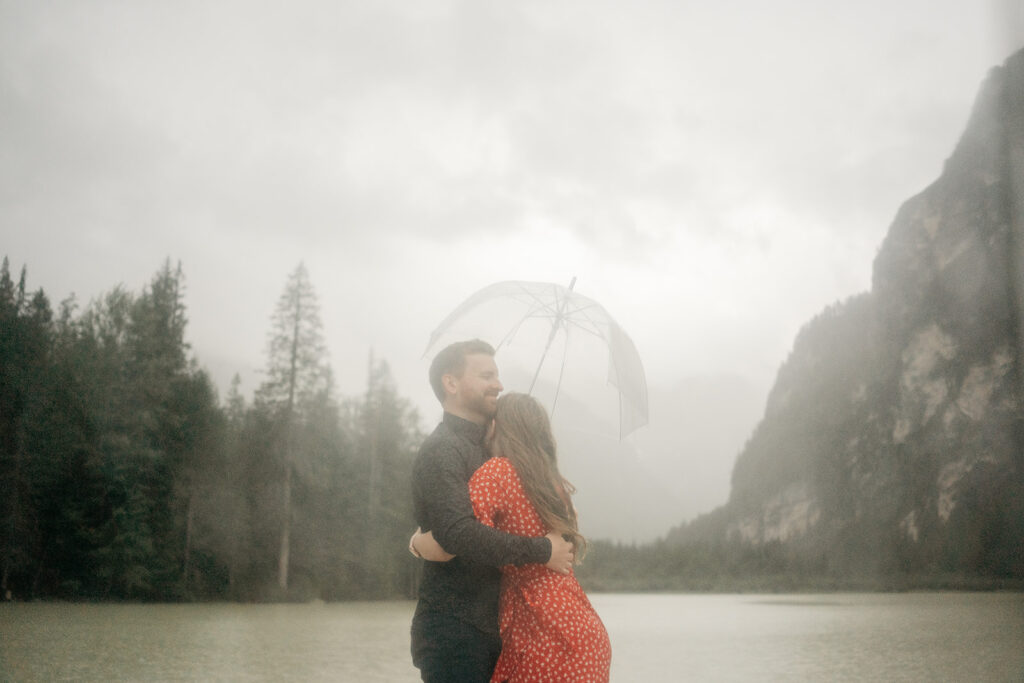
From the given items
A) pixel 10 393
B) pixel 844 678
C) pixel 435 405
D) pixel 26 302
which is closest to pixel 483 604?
pixel 435 405

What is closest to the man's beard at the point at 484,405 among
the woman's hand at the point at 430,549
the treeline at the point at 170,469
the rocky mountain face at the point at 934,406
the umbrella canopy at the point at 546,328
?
the woman's hand at the point at 430,549

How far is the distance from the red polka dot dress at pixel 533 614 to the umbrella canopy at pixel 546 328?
141 cm

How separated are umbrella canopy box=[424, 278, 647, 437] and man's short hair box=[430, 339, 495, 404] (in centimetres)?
102

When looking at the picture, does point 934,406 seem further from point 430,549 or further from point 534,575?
point 430,549

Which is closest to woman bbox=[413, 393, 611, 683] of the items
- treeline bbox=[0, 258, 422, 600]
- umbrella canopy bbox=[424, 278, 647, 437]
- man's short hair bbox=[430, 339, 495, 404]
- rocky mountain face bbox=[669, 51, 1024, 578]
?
man's short hair bbox=[430, 339, 495, 404]

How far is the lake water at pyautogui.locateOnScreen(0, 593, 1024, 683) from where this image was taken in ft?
33.5

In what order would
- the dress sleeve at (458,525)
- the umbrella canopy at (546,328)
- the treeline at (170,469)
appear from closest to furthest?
the dress sleeve at (458,525) → the umbrella canopy at (546,328) → the treeline at (170,469)

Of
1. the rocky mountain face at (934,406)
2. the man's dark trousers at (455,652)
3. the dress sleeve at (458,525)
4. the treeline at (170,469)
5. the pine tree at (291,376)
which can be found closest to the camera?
the dress sleeve at (458,525)

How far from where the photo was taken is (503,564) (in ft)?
8.57

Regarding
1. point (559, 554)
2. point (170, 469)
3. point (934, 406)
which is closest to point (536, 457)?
point (559, 554)

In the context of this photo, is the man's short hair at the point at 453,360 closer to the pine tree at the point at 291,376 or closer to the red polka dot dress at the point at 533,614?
the red polka dot dress at the point at 533,614

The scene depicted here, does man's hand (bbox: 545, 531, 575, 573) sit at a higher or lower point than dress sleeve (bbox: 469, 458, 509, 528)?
lower

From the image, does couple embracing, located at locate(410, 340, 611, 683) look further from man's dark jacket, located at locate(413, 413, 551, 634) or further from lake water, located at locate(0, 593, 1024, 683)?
lake water, located at locate(0, 593, 1024, 683)

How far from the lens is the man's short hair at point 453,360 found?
9.98 feet
